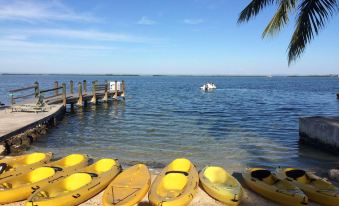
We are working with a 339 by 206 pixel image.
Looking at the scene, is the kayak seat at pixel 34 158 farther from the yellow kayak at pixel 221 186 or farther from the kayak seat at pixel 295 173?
the kayak seat at pixel 295 173

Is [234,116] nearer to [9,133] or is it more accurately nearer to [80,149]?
[80,149]

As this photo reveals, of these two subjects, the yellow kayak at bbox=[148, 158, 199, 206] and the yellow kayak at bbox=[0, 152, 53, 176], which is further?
the yellow kayak at bbox=[0, 152, 53, 176]

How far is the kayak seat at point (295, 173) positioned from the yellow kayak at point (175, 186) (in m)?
2.47

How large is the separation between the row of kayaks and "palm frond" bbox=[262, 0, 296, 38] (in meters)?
4.26

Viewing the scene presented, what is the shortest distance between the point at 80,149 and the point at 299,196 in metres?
10.4

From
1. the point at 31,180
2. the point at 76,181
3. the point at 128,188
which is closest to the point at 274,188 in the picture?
the point at 128,188

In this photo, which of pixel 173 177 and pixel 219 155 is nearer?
pixel 173 177

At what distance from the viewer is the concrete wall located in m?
13.6

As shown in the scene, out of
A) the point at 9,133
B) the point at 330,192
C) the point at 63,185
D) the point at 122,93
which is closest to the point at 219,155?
the point at 330,192

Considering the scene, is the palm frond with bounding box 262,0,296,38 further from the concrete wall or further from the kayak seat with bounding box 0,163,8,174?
the kayak seat with bounding box 0,163,8,174

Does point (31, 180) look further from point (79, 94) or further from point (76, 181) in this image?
point (79, 94)

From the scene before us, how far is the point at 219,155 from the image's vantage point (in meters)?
14.0

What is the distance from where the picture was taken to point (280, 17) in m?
10.4

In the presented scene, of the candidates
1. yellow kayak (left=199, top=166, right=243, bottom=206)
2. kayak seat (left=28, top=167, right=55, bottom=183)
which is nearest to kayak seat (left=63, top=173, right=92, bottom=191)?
kayak seat (left=28, top=167, right=55, bottom=183)
